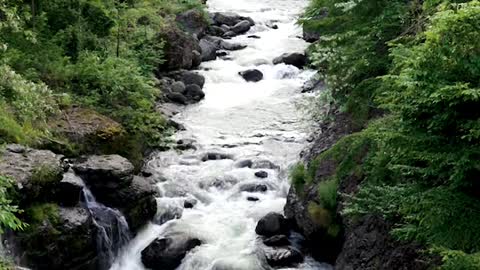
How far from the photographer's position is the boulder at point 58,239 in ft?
31.4

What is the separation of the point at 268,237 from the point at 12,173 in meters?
4.91

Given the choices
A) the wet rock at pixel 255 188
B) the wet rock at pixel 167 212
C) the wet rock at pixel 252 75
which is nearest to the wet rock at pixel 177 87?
the wet rock at pixel 252 75

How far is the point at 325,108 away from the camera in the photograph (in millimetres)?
14008

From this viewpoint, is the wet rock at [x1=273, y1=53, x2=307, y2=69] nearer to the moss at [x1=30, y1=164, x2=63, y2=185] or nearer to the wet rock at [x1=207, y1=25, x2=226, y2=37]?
the wet rock at [x1=207, y1=25, x2=226, y2=37]

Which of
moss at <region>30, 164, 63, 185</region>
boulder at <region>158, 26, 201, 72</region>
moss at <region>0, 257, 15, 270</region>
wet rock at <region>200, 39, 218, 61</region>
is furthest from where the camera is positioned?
wet rock at <region>200, 39, 218, 61</region>

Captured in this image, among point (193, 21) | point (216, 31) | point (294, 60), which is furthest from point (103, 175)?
point (216, 31)

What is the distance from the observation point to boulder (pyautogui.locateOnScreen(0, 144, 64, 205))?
970cm

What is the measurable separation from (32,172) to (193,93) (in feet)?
31.4

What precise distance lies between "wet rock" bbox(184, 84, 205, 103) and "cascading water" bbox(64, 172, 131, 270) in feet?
26.2

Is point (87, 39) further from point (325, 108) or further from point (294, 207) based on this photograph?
point (294, 207)

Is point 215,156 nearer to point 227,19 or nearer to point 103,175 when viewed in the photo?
point 103,175

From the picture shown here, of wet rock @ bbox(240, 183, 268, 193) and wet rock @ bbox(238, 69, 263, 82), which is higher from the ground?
wet rock @ bbox(240, 183, 268, 193)

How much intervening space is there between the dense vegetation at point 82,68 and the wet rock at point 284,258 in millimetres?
4653

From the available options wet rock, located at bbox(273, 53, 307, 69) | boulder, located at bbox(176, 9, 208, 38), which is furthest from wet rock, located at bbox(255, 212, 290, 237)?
boulder, located at bbox(176, 9, 208, 38)
